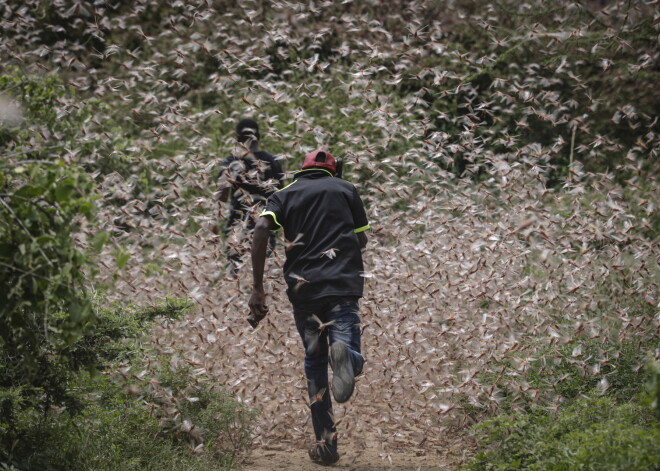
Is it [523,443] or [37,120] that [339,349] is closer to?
[523,443]

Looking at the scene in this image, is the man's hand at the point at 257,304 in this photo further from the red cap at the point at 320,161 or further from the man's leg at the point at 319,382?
the red cap at the point at 320,161

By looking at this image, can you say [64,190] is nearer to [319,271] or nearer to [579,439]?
[319,271]

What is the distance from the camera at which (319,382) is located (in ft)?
14.8

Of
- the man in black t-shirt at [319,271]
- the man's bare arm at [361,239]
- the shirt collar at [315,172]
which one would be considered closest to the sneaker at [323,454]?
the man in black t-shirt at [319,271]

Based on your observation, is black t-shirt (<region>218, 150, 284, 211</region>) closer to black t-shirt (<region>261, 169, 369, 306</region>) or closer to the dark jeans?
black t-shirt (<region>261, 169, 369, 306</region>)

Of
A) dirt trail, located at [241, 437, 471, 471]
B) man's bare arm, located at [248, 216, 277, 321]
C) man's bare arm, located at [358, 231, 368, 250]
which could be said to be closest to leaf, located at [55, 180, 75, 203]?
man's bare arm, located at [248, 216, 277, 321]

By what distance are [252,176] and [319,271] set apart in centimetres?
212

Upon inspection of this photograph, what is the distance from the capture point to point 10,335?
3.37 m

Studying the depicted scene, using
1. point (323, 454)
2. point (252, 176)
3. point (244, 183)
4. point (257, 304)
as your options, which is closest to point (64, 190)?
point (257, 304)

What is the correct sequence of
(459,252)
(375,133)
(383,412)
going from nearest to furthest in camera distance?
(383,412)
(459,252)
(375,133)

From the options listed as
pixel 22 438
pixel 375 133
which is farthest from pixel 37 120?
pixel 22 438

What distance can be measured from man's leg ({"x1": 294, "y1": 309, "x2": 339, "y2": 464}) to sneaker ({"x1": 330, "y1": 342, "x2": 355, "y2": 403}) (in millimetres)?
313

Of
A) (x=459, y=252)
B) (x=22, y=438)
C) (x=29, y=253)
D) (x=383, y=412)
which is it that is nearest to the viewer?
(x=29, y=253)

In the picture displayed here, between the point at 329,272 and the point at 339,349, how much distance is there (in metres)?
0.53
